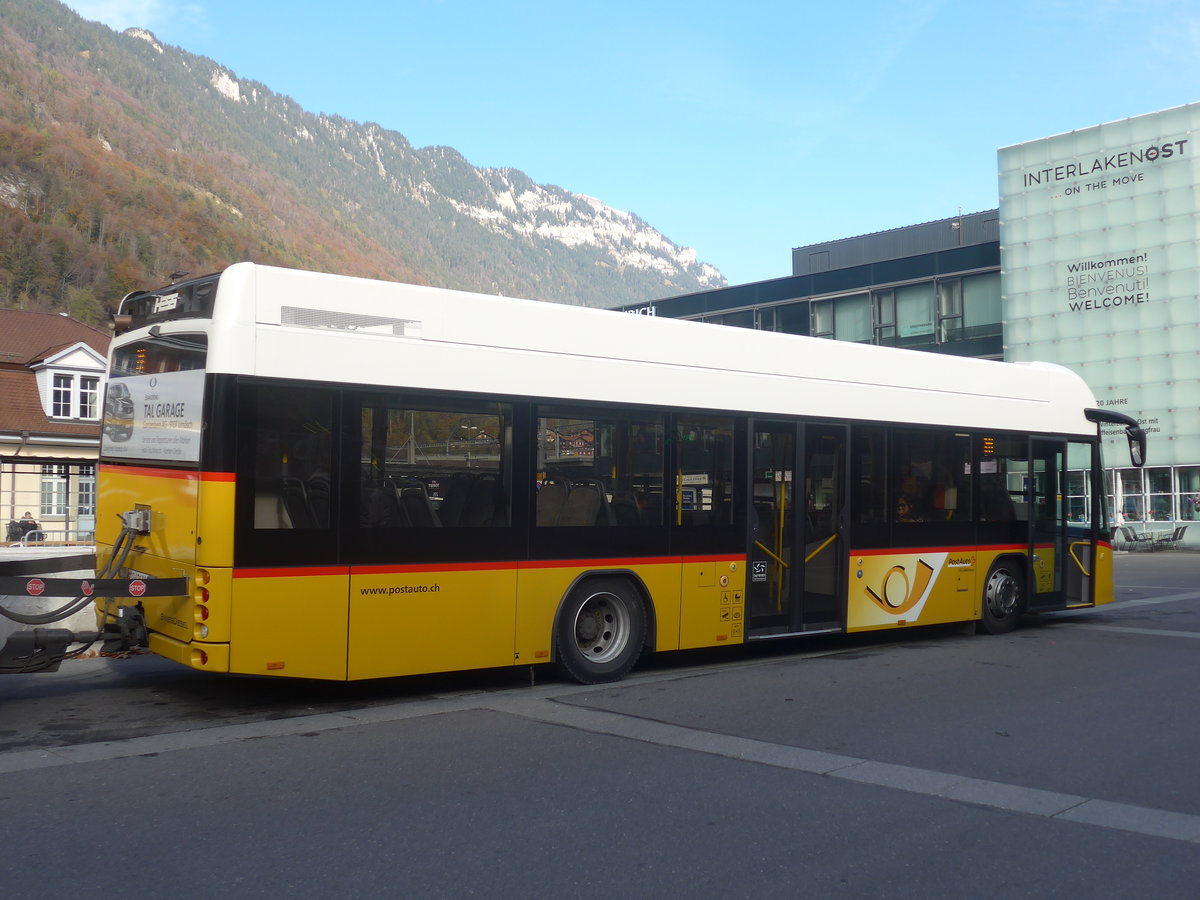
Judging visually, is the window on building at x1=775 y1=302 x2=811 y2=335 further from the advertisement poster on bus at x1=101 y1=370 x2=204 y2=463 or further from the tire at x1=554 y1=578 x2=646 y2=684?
the advertisement poster on bus at x1=101 y1=370 x2=204 y2=463

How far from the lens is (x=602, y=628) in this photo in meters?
9.67

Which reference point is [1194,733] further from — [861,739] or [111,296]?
[111,296]

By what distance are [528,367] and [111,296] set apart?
6981 cm

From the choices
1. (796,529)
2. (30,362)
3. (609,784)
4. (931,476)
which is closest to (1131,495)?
(931,476)

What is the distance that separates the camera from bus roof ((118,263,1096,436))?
786cm

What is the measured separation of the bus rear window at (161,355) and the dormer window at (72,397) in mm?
30808

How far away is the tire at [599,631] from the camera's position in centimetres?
933

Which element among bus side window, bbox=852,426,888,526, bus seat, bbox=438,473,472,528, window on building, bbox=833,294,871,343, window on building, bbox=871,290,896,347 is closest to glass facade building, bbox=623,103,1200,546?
window on building, bbox=871,290,896,347

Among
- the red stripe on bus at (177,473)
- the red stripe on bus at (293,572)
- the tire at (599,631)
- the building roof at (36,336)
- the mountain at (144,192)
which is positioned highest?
the mountain at (144,192)

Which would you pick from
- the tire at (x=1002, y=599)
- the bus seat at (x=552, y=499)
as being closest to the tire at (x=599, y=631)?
the bus seat at (x=552, y=499)

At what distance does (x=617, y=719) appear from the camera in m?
8.13

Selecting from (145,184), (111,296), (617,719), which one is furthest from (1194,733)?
(145,184)

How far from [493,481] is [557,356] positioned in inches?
46.9

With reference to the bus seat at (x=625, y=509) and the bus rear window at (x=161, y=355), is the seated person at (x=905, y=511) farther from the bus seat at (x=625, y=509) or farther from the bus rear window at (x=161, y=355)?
the bus rear window at (x=161, y=355)
